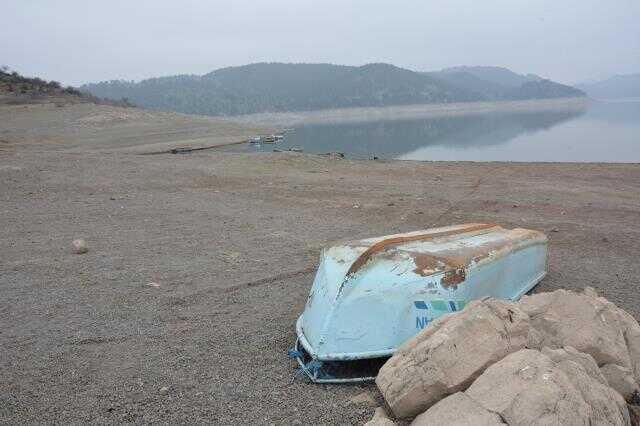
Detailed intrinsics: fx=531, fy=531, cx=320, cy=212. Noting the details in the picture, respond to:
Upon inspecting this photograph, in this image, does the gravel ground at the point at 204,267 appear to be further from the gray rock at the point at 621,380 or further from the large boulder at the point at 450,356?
the gray rock at the point at 621,380

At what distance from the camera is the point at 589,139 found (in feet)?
113

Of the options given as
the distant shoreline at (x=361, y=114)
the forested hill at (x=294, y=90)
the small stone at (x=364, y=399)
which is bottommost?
the distant shoreline at (x=361, y=114)

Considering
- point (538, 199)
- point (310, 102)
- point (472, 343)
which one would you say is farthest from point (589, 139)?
point (310, 102)

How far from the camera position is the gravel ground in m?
3.91

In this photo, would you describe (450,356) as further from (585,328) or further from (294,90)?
(294,90)

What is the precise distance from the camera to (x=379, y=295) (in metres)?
4.20

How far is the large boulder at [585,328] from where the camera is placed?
346 cm

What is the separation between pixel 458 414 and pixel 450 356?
44cm

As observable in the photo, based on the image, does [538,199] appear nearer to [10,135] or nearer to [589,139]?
[10,135]

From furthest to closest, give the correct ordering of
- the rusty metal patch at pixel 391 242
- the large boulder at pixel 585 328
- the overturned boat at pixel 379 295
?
the rusty metal patch at pixel 391 242, the overturned boat at pixel 379 295, the large boulder at pixel 585 328

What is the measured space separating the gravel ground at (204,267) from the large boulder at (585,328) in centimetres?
133

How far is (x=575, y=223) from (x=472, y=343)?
21.1 feet

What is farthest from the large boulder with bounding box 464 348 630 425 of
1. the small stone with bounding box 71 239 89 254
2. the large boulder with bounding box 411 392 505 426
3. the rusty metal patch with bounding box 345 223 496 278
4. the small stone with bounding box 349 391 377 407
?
the small stone with bounding box 71 239 89 254

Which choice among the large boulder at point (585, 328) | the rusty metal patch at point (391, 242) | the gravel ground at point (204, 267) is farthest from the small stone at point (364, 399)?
the large boulder at point (585, 328)
